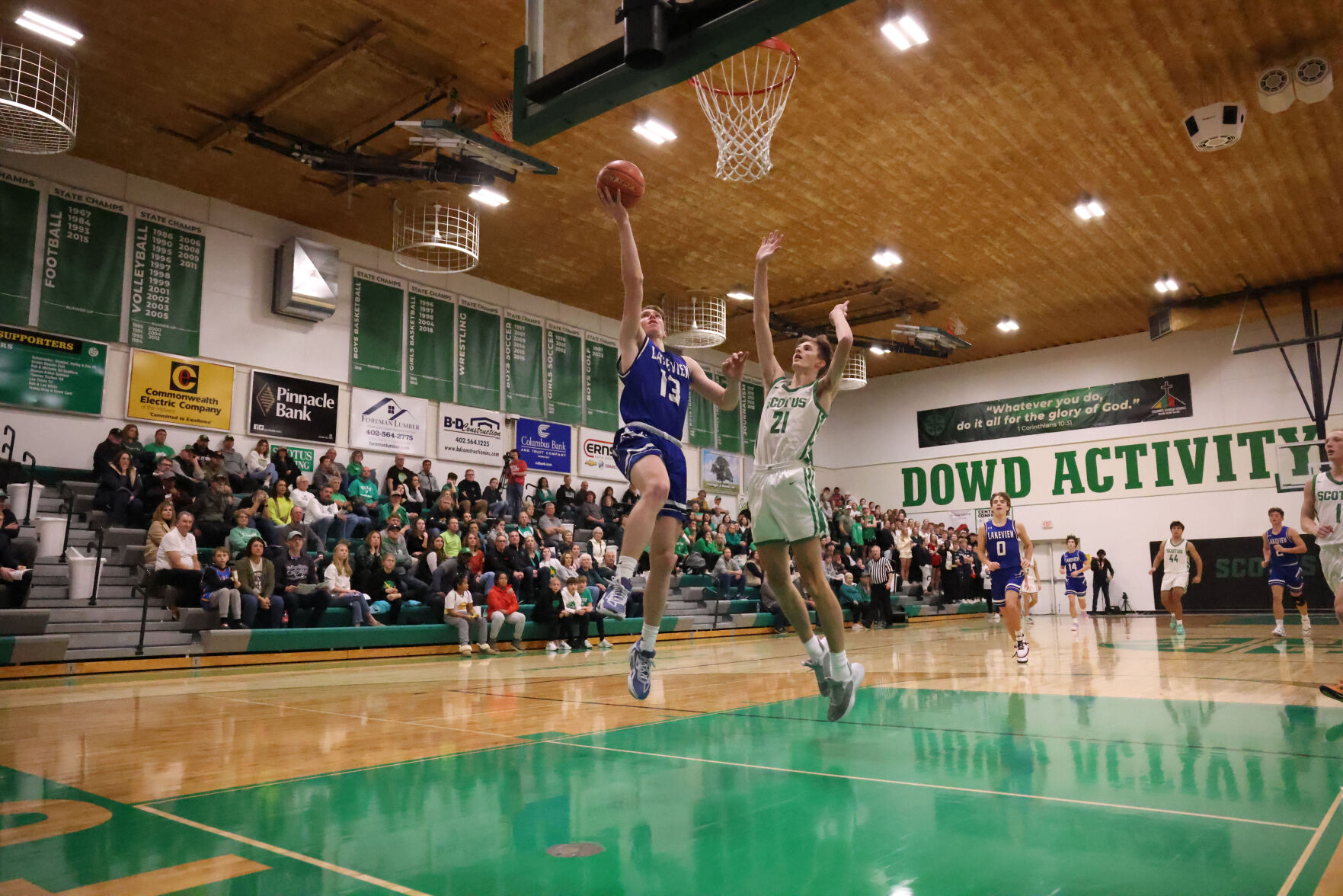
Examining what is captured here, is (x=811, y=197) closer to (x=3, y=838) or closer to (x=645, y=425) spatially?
(x=645, y=425)

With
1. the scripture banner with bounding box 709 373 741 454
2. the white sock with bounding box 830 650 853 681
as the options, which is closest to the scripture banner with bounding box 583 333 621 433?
the scripture banner with bounding box 709 373 741 454

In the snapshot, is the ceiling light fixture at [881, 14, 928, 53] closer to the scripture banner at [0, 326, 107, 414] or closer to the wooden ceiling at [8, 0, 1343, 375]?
the wooden ceiling at [8, 0, 1343, 375]

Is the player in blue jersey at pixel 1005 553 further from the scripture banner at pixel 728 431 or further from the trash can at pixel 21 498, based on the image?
the scripture banner at pixel 728 431

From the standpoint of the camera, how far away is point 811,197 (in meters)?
14.5

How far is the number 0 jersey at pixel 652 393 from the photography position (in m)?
4.82

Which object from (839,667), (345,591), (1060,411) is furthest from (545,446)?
(1060,411)

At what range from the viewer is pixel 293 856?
2.23 metres

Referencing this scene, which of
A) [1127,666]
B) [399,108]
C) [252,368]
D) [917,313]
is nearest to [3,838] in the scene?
[1127,666]

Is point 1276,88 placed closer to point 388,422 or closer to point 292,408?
point 388,422

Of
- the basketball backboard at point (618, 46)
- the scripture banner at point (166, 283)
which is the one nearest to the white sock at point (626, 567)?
the basketball backboard at point (618, 46)

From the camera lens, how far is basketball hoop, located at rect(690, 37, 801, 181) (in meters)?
10.1

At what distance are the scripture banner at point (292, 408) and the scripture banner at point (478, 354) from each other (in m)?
2.67

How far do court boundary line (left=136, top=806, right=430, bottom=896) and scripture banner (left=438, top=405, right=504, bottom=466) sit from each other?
14611mm

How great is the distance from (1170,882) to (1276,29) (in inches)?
483
